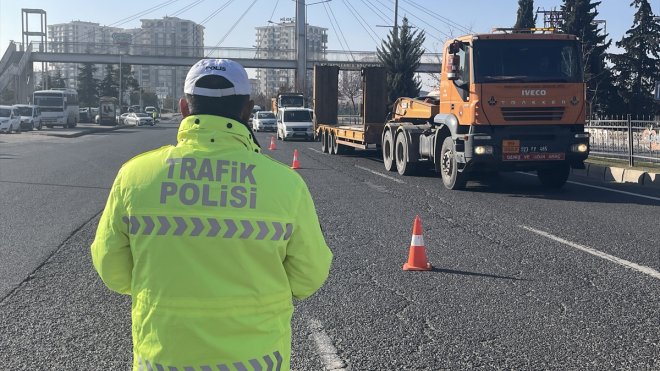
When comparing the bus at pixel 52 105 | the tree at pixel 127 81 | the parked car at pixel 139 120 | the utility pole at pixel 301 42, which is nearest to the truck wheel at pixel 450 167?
the bus at pixel 52 105

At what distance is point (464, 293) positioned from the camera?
21.9 feet

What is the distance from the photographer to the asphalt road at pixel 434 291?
5.05m

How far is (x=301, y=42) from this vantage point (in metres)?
66.8

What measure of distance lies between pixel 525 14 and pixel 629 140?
3832 centimetres

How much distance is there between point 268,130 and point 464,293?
47.9 m

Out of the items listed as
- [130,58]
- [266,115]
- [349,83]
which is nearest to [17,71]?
[130,58]

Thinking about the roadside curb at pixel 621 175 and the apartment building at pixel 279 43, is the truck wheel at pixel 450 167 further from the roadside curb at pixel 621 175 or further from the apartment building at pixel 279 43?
the apartment building at pixel 279 43

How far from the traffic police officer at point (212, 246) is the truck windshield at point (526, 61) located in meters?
12.1

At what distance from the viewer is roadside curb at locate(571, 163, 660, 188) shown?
54.7 feet

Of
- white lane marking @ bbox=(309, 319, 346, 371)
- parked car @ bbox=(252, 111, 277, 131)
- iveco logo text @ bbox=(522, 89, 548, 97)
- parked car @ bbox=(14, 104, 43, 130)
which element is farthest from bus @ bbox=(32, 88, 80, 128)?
white lane marking @ bbox=(309, 319, 346, 371)

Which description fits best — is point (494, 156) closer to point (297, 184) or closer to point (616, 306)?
point (616, 306)

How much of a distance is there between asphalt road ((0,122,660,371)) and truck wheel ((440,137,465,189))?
5.23 feet

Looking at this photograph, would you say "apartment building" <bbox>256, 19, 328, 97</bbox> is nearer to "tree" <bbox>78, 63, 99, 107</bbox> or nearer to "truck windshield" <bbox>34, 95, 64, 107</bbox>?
"tree" <bbox>78, 63, 99, 107</bbox>

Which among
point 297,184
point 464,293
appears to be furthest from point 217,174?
point 464,293
